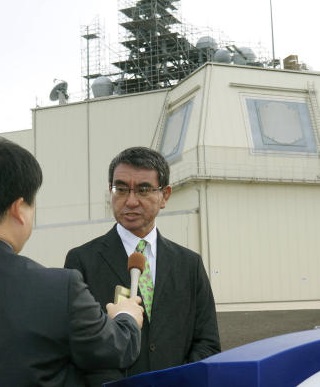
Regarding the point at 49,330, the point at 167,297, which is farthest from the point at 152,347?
the point at 49,330

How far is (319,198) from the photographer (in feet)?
66.9

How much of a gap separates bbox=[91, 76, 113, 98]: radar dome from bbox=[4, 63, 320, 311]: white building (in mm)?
3817

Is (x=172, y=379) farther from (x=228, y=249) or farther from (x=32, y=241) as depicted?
(x=32, y=241)

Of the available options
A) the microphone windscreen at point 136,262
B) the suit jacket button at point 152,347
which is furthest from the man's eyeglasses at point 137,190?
the microphone windscreen at point 136,262

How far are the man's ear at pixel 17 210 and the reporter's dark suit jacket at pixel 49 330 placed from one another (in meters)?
0.11

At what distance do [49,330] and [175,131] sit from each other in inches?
800

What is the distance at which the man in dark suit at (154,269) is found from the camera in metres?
3.25

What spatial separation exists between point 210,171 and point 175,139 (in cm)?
305

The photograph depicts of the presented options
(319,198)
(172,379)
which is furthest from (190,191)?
(172,379)

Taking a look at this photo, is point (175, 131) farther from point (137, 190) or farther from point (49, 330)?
point (49, 330)

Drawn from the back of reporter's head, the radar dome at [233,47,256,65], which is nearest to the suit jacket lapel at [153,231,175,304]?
the back of reporter's head

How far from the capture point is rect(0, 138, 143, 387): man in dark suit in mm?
2061

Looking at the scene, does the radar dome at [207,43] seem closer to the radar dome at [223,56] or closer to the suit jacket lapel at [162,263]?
the radar dome at [223,56]

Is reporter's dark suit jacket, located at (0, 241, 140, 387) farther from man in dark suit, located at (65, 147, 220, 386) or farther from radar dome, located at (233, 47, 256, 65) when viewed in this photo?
radar dome, located at (233, 47, 256, 65)
